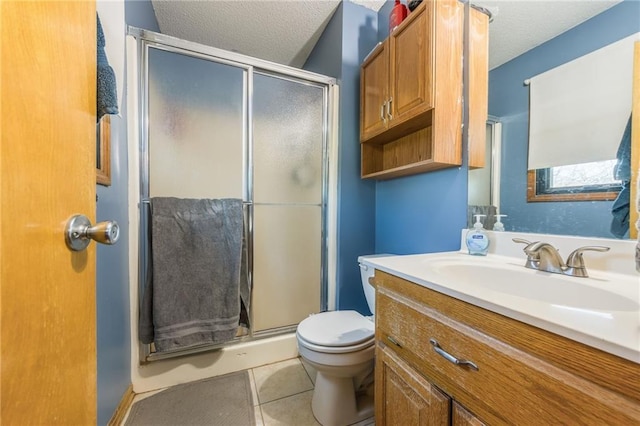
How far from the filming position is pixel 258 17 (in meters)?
1.83

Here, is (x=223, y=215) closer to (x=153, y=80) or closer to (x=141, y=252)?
(x=141, y=252)

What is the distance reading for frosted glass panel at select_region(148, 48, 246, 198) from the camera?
141 cm

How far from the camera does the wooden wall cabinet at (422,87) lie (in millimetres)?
1132

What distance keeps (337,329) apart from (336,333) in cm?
4

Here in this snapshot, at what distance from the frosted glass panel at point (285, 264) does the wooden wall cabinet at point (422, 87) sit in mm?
652

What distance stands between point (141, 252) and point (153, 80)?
967 millimetres

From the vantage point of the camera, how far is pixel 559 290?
2.42 feet

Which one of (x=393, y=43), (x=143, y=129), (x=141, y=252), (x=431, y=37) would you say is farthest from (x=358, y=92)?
(x=141, y=252)

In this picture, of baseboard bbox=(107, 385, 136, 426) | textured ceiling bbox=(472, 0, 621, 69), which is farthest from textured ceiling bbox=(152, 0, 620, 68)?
baseboard bbox=(107, 385, 136, 426)

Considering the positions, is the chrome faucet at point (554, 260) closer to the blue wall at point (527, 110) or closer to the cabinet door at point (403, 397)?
the blue wall at point (527, 110)

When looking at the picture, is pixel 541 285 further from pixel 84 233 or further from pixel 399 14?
pixel 399 14

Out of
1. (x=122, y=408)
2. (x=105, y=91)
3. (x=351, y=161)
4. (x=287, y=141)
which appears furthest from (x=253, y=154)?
(x=122, y=408)

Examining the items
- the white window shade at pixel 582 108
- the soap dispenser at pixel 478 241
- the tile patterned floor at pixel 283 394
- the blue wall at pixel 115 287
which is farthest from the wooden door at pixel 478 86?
the blue wall at pixel 115 287

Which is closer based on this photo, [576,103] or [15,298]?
[15,298]
